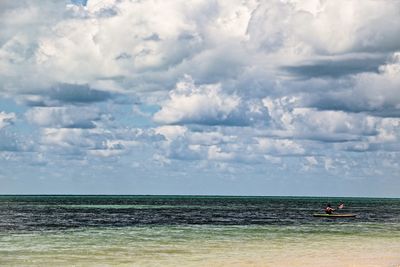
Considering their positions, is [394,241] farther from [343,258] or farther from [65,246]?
[65,246]

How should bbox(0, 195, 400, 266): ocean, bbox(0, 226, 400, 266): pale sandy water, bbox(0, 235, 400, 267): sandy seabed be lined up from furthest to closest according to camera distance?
bbox(0, 195, 400, 266): ocean, bbox(0, 226, 400, 266): pale sandy water, bbox(0, 235, 400, 267): sandy seabed

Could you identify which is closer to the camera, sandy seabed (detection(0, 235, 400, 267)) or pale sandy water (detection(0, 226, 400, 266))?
sandy seabed (detection(0, 235, 400, 267))

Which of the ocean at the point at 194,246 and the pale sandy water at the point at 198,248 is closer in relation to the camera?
the pale sandy water at the point at 198,248

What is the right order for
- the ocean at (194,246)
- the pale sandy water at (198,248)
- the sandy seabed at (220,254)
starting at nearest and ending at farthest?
the sandy seabed at (220,254) → the pale sandy water at (198,248) → the ocean at (194,246)

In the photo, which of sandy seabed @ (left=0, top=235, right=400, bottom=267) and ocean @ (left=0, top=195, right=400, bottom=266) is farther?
ocean @ (left=0, top=195, right=400, bottom=266)

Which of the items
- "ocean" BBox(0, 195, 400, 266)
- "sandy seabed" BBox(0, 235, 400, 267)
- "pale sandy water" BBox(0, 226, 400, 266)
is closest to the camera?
"sandy seabed" BBox(0, 235, 400, 267)

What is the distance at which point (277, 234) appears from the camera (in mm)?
62906

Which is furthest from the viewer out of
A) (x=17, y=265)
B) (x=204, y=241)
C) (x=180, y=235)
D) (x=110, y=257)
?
(x=180, y=235)

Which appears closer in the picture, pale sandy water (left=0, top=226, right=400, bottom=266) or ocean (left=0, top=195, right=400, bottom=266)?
pale sandy water (left=0, top=226, right=400, bottom=266)

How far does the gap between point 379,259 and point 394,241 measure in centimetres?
1486

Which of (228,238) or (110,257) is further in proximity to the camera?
(228,238)

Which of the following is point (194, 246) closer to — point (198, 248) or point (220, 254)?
point (198, 248)

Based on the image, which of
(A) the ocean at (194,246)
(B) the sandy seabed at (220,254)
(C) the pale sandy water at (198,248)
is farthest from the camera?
(A) the ocean at (194,246)

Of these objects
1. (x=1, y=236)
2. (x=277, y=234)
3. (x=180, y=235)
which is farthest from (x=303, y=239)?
(x=1, y=236)
